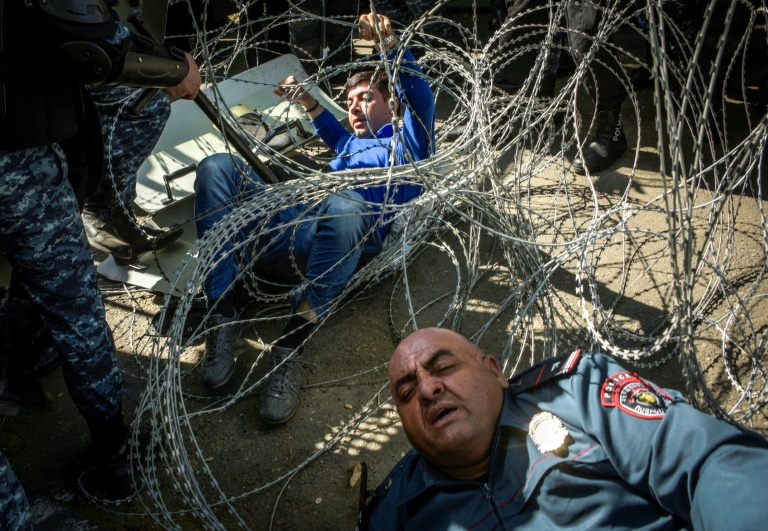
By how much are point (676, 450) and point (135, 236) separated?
2.88m

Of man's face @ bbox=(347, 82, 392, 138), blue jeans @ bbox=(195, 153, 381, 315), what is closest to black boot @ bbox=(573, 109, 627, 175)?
man's face @ bbox=(347, 82, 392, 138)

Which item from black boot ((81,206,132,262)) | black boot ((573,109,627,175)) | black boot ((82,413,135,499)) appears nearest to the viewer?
black boot ((82,413,135,499))

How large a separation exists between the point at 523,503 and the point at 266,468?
125 cm

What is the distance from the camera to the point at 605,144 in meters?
4.13

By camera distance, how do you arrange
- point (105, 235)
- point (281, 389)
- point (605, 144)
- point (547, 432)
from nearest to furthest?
point (547, 432) → point (281, 389) → point (105, 235) → point (605, 144)

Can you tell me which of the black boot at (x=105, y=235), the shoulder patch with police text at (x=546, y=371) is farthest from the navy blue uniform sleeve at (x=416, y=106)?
the black boot at (x=105, y=235)

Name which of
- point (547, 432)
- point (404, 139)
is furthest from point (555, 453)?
point (404, 139)

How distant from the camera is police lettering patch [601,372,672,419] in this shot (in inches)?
59.6

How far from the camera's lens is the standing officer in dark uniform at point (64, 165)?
1883 mm

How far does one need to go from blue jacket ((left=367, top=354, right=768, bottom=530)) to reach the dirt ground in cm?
58

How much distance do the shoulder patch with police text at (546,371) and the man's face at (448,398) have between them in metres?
0.06

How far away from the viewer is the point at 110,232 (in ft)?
11.2

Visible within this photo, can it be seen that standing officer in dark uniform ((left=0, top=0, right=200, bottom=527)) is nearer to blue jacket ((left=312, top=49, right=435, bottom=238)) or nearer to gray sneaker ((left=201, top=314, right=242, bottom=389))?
gray sneaker ((left=201, top=314, right=242, bottom=389))

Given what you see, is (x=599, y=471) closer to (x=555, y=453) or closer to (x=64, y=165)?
(x=555, y=453)
